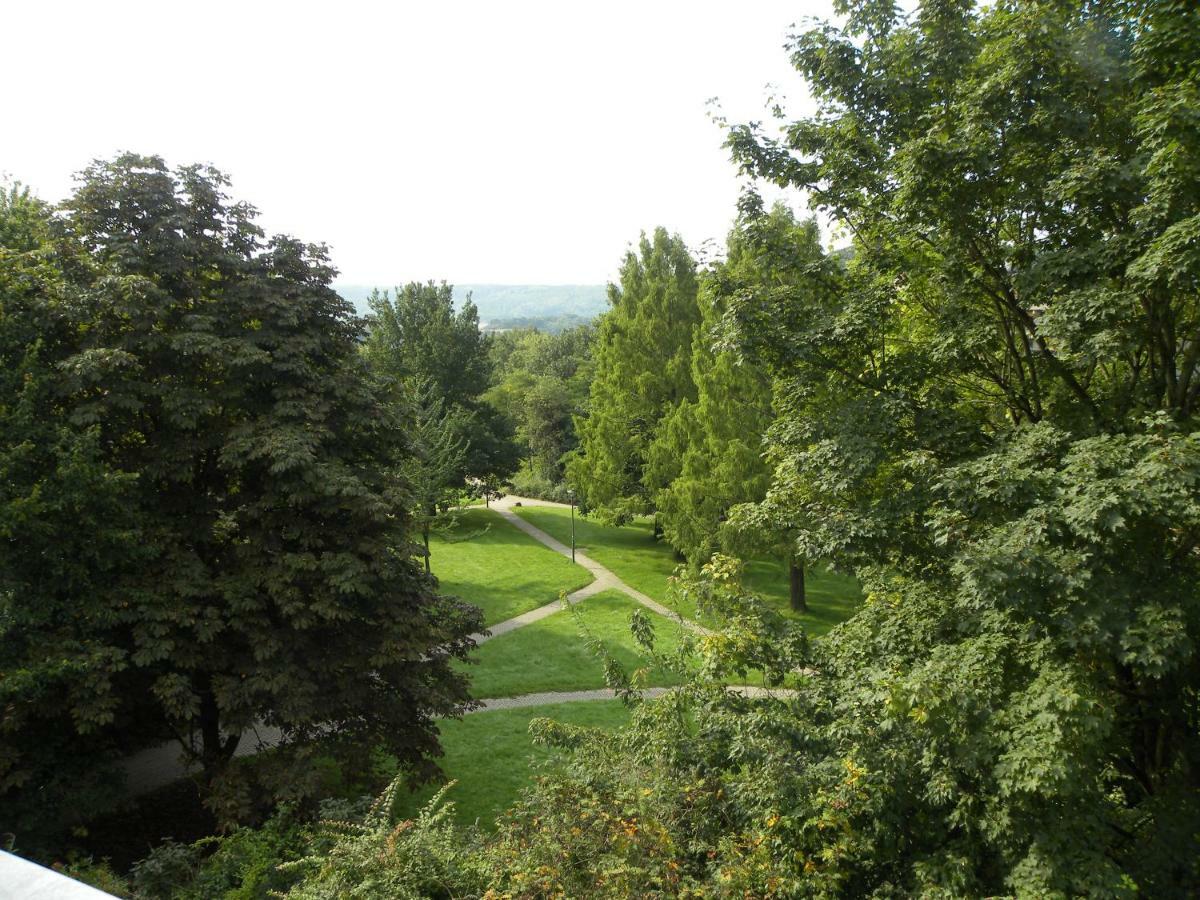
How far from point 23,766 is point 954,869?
34.6ft

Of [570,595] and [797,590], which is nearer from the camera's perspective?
[797,590]

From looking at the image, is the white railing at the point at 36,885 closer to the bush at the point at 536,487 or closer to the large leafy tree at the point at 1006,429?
the large leafy tree at the point at 1006,429

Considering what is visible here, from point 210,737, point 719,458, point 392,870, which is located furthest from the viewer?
point 719,458

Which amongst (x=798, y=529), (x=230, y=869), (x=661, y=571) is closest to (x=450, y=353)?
(x=661, y=571)

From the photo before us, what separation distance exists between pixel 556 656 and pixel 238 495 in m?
10.8

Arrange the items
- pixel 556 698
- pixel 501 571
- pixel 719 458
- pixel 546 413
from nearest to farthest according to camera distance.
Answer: pixel 556 698
pixel 719 458
pixel 501 571
pixel 546 413

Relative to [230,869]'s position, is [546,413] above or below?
above

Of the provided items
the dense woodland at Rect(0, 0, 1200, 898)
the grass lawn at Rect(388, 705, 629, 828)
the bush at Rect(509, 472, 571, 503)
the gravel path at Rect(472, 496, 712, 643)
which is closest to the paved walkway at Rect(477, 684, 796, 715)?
the grass lawn at Rect(388, 705, 629, 828)

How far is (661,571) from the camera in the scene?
28.7 m

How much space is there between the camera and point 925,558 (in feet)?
28.2

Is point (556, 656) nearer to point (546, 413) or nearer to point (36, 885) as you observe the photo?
point (36, 885)

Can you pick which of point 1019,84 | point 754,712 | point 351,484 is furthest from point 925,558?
point 351,484

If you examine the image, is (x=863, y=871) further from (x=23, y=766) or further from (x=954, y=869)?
(x=23, y=766)

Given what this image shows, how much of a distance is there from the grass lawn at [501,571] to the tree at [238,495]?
1072 centimetres
